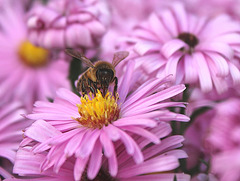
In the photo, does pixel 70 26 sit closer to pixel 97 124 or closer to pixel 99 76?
pixel 99 76

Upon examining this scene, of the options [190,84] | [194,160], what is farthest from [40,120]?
[194,160]

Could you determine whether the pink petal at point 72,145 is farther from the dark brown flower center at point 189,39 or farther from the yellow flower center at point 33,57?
the yellow flower center at point 33,57

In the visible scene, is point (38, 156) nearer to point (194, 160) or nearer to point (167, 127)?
point (167, 127)

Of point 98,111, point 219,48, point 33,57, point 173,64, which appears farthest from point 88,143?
point 33,57

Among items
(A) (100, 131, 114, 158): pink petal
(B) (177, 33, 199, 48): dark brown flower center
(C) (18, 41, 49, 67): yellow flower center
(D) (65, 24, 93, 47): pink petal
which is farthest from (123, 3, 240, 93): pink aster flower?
(C) (18, 41, 49, 67): yellow flower center

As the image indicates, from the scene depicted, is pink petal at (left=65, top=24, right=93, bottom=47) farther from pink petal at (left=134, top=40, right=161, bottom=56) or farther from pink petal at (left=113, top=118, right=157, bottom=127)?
pink petal at (left=113, top=118, right=157, bottom=127)
